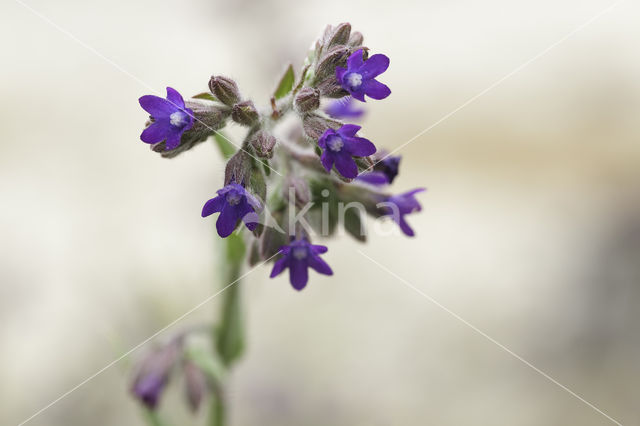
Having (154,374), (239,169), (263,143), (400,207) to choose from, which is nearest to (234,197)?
(239,169)

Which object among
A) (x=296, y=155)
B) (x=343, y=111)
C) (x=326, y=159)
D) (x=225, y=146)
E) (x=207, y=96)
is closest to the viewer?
(x=326, y=159)

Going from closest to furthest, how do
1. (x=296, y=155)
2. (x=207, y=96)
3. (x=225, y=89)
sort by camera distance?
(x=225, y=89) < (x=207, y=96) < (x=296, y=155)

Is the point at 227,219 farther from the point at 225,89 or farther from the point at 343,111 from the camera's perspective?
the point at 343,111

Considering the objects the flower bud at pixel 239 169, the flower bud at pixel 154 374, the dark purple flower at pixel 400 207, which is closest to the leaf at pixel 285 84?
the flower bud at pixel 239 169

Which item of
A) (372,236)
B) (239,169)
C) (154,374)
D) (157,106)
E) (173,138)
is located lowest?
(372,236)

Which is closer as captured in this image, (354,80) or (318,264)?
(354,80)

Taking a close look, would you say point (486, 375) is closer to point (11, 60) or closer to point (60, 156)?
point (60, 156)

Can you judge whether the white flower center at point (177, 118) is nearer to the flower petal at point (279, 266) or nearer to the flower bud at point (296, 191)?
the flower bud at point (296, 191)

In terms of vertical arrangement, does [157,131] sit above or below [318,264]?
above
